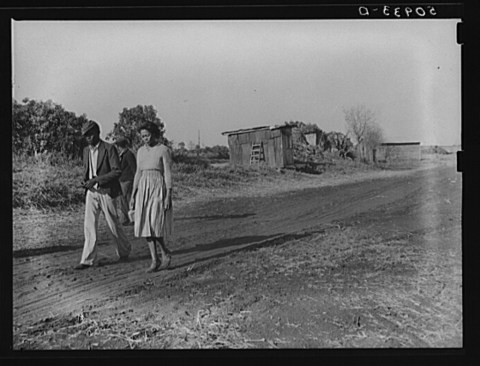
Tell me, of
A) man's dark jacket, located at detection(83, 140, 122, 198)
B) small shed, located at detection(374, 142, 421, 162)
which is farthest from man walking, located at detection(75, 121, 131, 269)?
small shed, located at detection(374, 142, 421, 162)

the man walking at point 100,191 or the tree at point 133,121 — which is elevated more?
the tree at point 133,121

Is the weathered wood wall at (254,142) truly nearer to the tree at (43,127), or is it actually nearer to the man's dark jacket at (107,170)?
the man's dark jacket at (107,170)

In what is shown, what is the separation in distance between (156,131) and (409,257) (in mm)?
1386

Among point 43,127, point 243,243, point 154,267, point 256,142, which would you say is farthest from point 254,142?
point 43,127

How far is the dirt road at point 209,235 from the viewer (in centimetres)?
316

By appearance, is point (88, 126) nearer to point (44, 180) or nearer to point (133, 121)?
point (133, 121)

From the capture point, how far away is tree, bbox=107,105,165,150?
3156mm

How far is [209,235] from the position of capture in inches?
126

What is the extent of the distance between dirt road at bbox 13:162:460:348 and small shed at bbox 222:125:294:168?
8.3 inches

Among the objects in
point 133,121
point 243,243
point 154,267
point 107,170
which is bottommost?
point 154,267

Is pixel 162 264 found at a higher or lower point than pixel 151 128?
lower

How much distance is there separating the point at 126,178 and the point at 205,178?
392mm

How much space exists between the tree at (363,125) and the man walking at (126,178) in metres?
1.08

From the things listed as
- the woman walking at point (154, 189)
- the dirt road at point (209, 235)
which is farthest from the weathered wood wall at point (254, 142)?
the woman walking at point (154, 189)
